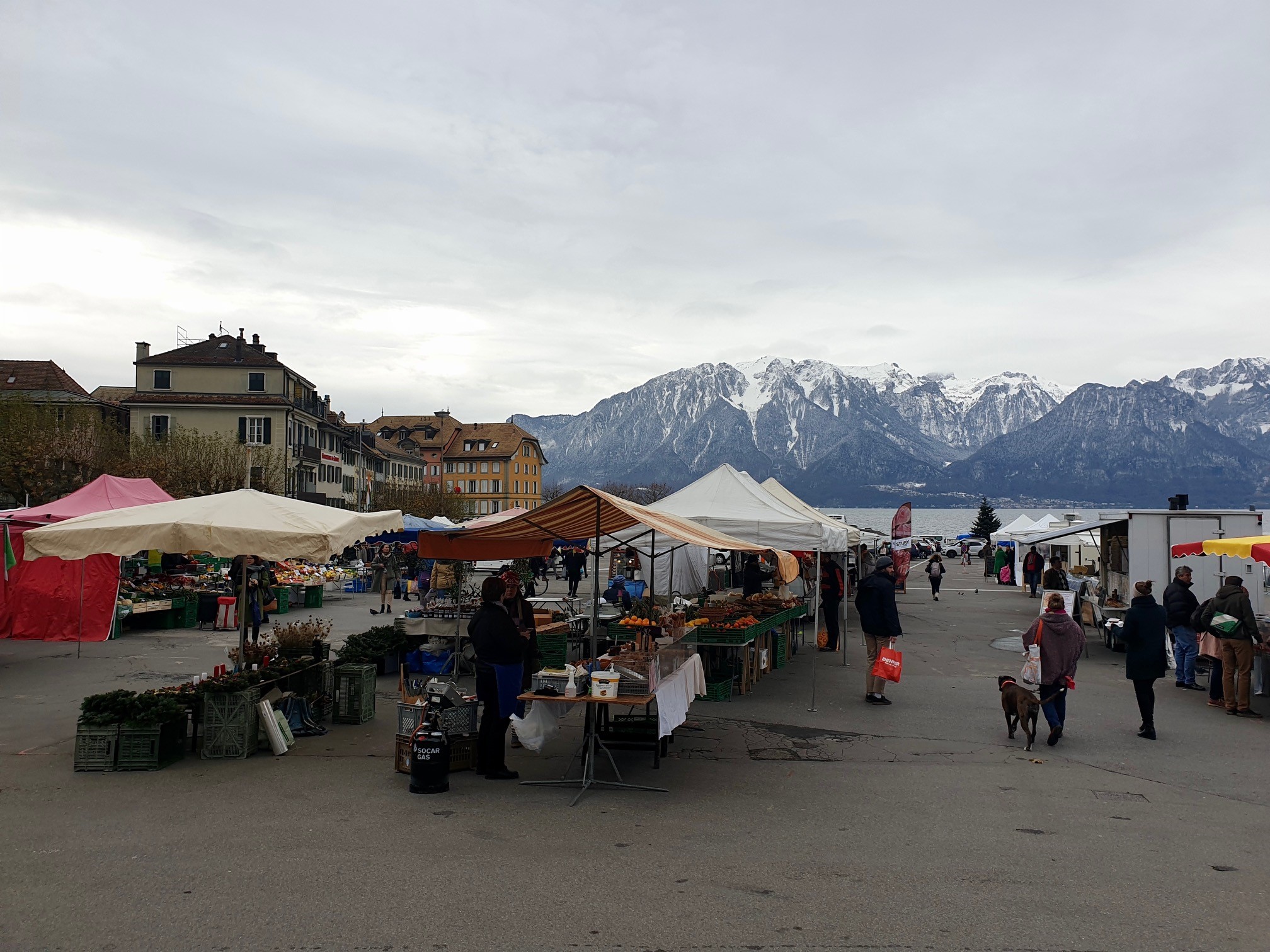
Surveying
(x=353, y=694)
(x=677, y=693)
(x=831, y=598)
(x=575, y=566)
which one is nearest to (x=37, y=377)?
(x=575, y=566)

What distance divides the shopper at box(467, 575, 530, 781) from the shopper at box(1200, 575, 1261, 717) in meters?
9.39

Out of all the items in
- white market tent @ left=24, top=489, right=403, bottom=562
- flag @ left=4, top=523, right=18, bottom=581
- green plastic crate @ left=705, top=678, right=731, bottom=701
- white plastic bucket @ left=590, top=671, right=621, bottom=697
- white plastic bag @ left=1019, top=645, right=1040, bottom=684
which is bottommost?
green plastic crate @ left=705, top=678, right=731, bottom=701

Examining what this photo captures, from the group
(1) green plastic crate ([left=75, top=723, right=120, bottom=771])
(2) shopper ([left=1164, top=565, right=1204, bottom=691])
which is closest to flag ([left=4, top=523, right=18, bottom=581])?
(1) green plastic crate ([left=75, top=723, right=120, bottom=771])

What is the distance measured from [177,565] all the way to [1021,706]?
75.5 ft

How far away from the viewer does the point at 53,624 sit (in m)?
17.6

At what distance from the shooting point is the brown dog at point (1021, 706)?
1023cm

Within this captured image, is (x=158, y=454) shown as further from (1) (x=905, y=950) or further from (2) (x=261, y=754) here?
(1) (x=905, y=950)

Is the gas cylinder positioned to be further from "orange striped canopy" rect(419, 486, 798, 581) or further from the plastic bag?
"orange striped canopy" rect(419, 486, 798, 581)

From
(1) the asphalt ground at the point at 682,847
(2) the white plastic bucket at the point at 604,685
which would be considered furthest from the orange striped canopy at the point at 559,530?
(1) the asphalt ground at the point at 682,847

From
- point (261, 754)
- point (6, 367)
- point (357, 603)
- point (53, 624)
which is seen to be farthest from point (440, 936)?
point (6, 367)

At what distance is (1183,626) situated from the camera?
1448cm

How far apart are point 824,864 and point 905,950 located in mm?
1408

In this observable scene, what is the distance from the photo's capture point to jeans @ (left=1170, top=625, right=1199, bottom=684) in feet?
47.6

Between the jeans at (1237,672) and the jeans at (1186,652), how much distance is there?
6.78 ft
